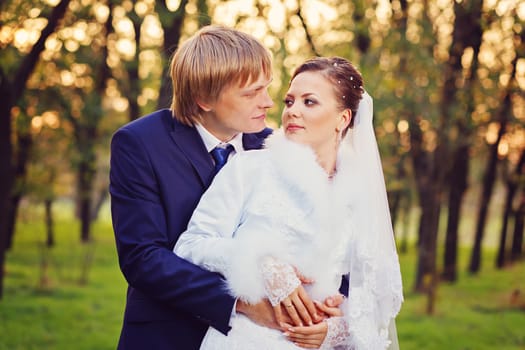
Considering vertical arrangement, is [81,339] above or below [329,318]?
below

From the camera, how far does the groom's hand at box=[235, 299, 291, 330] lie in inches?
105

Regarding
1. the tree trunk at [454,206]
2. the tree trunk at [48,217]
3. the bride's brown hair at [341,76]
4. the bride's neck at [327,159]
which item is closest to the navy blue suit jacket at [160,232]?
the bride's neck at [327,159]

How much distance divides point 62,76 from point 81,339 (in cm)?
779

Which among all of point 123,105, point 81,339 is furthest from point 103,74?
point 81,339

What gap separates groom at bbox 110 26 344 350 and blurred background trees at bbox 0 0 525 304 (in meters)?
1.41

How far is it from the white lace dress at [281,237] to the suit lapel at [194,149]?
0.44 ft

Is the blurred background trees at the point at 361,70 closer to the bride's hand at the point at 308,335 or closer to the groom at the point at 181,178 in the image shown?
the groom at the point at 181,178

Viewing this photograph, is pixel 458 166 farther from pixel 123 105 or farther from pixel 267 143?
pixel 267 143

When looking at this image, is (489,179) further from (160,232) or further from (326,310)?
(160,232)

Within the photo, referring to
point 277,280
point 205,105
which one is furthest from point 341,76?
point 277,280

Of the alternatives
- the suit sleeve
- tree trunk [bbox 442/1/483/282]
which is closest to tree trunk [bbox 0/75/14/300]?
the suit sleeve

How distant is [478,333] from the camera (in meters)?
10.0

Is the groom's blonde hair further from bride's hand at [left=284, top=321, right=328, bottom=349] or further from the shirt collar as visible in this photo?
bride's hand at [left=284, top=321, right=328, bottom=349]

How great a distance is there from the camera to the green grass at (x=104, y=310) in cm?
873
